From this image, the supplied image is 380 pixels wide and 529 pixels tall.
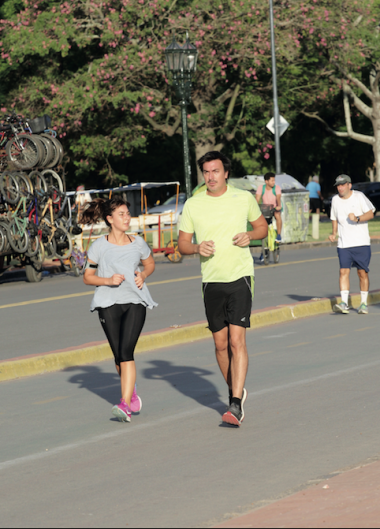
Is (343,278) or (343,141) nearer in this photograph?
(343,278)

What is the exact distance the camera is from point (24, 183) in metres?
19.3

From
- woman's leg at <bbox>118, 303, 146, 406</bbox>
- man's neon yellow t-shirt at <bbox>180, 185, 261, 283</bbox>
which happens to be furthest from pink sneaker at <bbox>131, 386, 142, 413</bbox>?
man's neon yellow t-shirt at <bbox>180, 185, 261, 283</bbox>

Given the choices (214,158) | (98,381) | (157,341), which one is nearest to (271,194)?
(157,341)

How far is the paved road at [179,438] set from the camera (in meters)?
5.03

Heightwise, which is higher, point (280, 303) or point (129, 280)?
point (129, 280)

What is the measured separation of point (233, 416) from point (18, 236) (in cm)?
1291

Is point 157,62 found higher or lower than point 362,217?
higher

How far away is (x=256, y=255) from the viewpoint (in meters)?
23.9

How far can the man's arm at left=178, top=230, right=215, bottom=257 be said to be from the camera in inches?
269

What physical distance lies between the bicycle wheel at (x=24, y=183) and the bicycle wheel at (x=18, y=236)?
611mm

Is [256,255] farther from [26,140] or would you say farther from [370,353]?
[370,353]

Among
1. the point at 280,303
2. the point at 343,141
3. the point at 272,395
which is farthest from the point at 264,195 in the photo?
the point at 343,141

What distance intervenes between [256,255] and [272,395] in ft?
52.9

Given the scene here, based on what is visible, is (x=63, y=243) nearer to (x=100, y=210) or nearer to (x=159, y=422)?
(x=100, y=210)
